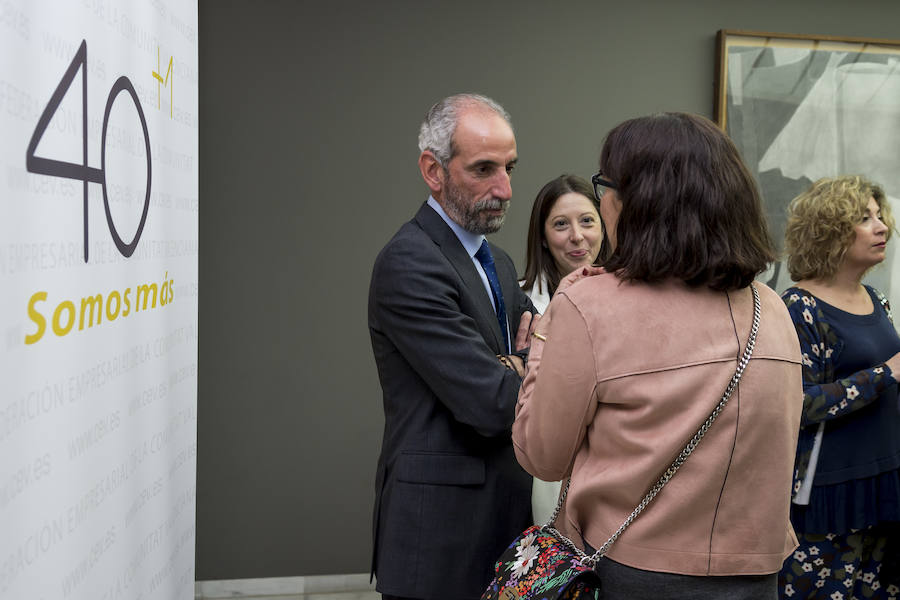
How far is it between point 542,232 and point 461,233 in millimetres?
1194

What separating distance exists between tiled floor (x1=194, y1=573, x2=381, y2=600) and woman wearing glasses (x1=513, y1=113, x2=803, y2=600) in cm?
294

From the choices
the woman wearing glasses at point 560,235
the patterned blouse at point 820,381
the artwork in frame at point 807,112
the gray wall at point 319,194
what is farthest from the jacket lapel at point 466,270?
the artwork in frame at point 807,112

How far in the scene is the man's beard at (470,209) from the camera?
7.06 feet

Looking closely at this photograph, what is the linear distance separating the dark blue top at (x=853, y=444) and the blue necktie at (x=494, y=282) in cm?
111

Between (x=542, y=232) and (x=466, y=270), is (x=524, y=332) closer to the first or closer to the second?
(x=466, y=270)

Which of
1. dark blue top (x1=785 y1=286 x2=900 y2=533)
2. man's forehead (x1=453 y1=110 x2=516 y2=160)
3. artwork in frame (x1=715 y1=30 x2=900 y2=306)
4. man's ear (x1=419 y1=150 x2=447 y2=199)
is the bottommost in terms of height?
dark blue top (x1=785 y1=286 x2=900 y2=533)

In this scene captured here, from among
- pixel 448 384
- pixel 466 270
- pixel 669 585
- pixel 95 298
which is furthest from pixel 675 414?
pixel 95 298

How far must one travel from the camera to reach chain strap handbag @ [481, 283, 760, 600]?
1.43 m

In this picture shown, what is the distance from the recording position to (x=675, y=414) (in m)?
1.42

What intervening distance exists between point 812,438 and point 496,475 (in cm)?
129

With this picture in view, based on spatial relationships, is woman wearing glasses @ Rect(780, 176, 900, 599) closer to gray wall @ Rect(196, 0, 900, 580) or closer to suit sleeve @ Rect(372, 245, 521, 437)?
suit sleeve @ Rect(372, 245, 521, 437)

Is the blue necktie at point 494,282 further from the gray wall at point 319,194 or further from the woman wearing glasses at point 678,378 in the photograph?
the gray wall at point 319,194

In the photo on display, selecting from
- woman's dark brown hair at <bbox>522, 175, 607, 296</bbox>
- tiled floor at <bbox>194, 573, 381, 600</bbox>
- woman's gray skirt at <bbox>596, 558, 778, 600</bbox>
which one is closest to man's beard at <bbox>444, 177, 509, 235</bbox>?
woman's gray skirt at <bbox>596, 558, 778, 600</bbox>

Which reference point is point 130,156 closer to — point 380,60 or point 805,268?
point 805,268
